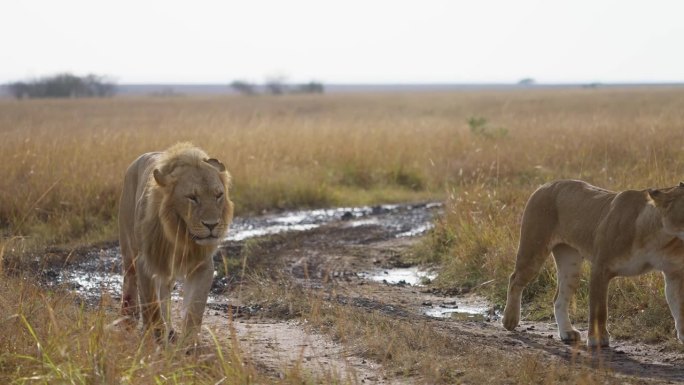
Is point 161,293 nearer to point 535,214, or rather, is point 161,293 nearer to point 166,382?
point 166,382

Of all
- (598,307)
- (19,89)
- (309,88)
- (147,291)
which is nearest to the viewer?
(598,307)

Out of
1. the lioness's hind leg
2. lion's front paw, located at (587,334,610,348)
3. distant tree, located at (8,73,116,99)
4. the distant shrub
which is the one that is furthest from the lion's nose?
distant tree, located at (8,73,116,99)

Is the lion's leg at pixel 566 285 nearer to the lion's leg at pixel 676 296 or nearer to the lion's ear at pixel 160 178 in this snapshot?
the lion's leg at pixel 676 296

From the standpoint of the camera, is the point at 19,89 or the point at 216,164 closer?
the point at 216,164

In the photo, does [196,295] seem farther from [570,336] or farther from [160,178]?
[570,336]

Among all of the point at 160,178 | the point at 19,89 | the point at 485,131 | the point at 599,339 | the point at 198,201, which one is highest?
the point at 160,178

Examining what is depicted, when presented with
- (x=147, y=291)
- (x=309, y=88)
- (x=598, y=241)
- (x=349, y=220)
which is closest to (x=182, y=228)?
(x=147, y=291)

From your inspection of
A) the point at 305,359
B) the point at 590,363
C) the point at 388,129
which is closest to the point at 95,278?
the point at 305,359

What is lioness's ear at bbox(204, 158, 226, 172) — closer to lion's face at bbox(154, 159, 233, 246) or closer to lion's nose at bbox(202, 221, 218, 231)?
lion's face at bbox(154, 159, 233, 246)

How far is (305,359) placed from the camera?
5.78m

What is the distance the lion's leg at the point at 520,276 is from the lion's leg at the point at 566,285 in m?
0.17

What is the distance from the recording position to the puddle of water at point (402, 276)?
8781 millimetres

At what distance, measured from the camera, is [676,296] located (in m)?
5.80

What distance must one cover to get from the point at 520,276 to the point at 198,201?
2106 mm
